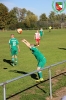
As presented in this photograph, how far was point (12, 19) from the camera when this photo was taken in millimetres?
111625

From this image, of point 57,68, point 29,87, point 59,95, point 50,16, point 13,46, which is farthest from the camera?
point 50,16

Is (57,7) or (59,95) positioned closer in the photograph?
(59,95)

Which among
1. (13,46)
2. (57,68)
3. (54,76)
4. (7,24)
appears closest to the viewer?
(54,76)

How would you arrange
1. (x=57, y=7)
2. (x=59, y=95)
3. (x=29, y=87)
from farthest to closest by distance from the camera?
(x=57, y=7)
(x=29, y=87)
(x=59, y=95)

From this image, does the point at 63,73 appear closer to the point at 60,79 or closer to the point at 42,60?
the point at 60,79

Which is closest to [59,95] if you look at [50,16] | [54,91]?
[54,91]

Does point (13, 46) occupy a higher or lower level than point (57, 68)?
higher

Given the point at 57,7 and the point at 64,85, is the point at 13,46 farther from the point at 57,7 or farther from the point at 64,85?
the point at 57,7

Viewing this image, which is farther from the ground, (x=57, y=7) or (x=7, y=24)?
(x=57, y=7)

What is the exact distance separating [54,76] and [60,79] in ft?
2.08

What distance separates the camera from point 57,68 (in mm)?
13531

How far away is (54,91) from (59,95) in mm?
513

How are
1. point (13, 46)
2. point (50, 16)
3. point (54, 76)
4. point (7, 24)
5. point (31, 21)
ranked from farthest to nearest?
1. point (50, 16)
2. point (31, 21)
3. point (7, 24)
4. point (13, 46)
5. point (54, 76)

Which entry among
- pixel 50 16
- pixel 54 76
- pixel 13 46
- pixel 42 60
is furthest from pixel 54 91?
pixel 50 16
